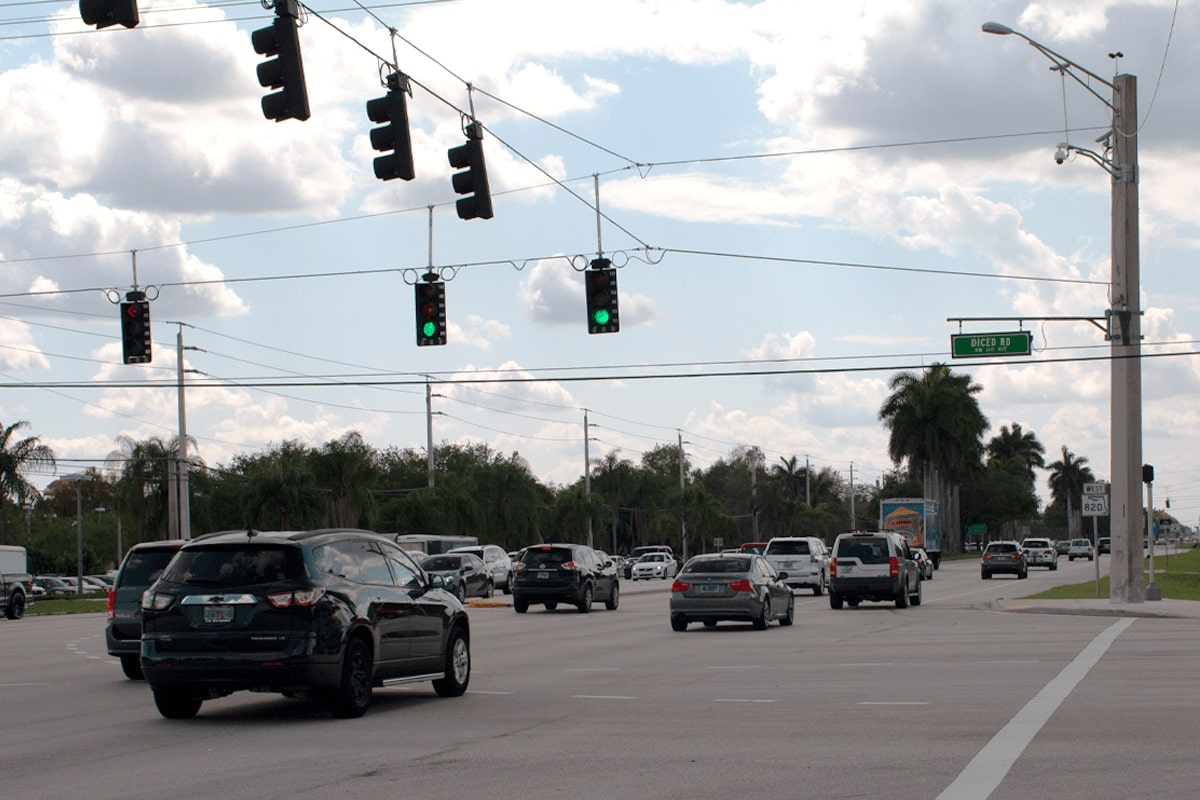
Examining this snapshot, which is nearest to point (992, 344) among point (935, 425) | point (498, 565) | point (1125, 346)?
point (1125, 346)

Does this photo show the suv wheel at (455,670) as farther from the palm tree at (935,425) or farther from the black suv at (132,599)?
the palm tree at (935,425)

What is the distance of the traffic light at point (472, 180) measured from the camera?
18.6m

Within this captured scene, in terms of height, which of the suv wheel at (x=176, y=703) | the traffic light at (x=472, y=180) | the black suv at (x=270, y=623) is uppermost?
the traffic light at (x=472, y=180)

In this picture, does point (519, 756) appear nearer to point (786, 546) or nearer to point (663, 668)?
point (663, 668)

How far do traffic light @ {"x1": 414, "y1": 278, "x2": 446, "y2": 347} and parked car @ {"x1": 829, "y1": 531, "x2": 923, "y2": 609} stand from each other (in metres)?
12.6

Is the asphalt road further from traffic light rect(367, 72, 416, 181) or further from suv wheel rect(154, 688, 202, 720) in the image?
traffic light rect(367, 72, 416, 181)

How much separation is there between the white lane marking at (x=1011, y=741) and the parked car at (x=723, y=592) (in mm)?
9252

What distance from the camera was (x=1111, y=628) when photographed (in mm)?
25578

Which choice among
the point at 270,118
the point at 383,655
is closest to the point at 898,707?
the point at 383,655

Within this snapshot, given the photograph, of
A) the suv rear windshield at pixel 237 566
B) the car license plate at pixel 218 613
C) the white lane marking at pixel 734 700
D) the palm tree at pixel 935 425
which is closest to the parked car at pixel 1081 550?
the palm tree at pixel 935 425

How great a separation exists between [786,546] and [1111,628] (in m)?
18.9

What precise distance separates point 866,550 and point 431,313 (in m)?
13.5

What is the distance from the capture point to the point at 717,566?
2798 cm

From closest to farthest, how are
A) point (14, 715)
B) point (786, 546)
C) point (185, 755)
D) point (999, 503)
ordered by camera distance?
1. point (185, 755)
2. point (14, 715)
3. point (786, 546)
4. point (999, 503)
